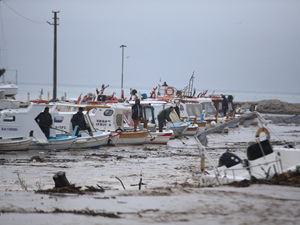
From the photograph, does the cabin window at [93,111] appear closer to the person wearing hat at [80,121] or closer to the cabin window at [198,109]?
the person wearing hat at [80,121]

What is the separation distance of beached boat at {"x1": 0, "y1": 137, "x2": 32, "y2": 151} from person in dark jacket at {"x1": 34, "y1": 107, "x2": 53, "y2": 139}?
799mm

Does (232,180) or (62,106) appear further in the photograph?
(62,106)

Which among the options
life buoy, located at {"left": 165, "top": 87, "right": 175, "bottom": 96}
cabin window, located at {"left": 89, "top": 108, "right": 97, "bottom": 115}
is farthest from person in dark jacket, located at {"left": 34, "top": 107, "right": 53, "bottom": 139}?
life buoy, located at {"left": 165, "top": 87, "right": 175, "bottom": 96}

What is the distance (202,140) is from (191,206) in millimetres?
3113

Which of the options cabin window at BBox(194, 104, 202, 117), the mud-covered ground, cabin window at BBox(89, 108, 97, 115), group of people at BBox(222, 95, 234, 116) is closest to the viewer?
the mud-covered ground

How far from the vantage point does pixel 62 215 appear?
6.76 m

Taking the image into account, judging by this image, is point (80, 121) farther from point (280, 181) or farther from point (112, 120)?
point (280, 181)

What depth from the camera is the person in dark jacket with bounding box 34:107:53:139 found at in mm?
17516

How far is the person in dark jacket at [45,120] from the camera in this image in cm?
1752

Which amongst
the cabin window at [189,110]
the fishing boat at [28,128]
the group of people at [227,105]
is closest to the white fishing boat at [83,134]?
the fishing boat at [28,128]

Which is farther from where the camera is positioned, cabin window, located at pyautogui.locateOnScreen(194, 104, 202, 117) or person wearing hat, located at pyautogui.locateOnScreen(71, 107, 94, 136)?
cabin window, located at pyautogui.locateOnScreen(194, 104, 202, 117)

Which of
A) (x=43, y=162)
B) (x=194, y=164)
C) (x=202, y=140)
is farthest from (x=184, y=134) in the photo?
(x=202, y=140)

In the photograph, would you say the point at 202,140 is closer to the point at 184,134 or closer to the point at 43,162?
the point at 43,162

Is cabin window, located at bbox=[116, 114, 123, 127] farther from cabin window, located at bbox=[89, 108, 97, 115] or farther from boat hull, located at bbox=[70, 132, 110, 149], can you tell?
boat hull, located at bbox=[70, 132, 110, 149]
